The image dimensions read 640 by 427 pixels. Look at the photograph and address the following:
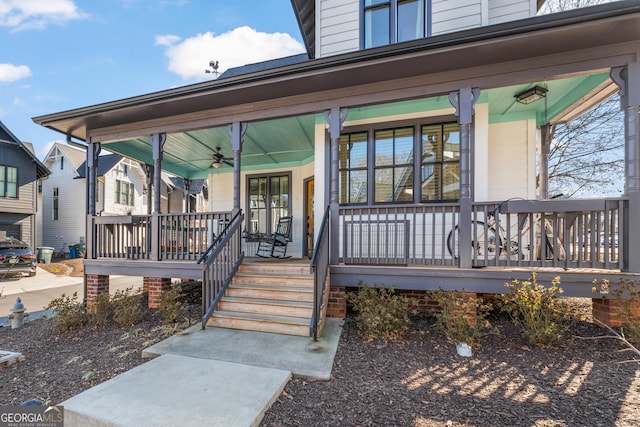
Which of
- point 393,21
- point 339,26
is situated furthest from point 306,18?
point 393,21

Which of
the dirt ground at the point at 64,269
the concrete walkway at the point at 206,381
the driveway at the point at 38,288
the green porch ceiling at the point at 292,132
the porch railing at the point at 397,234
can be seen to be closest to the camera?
the concrete walkway at the point at 206,381

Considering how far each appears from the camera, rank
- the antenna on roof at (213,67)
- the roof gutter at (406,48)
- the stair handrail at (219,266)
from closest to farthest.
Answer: the roof gutter at (406,48), the stair handrail at (219,266), the antenna on roof at (213,67)

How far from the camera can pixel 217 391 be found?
2633mm

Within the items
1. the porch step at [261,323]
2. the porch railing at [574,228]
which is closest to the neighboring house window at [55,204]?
the porch step at [261,323]

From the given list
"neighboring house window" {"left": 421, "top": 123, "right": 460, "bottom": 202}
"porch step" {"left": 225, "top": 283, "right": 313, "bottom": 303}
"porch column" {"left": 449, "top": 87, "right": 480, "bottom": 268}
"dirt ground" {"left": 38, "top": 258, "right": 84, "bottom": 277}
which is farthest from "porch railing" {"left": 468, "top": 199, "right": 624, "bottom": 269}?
"dirt ground" {"left": 38, "top": 258, "right": 84, "bottom": 277}

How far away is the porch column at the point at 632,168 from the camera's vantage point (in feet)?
11.4

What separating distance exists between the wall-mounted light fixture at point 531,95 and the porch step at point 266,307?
4.58m

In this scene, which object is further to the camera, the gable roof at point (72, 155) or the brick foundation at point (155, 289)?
the gable roof at point (72, 155)

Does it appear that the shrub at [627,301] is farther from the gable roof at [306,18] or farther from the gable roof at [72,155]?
the gable roof at [72,155]

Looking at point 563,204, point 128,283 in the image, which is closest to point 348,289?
point 563,204

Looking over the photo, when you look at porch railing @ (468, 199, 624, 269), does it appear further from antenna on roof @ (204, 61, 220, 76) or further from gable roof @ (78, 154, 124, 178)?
gable roof @ (78, 154, 124, 178)

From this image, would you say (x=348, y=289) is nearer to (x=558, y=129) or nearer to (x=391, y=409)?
(x=391, y=409)

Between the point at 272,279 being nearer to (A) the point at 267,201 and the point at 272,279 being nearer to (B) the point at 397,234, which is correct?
(B) the point at 397,234

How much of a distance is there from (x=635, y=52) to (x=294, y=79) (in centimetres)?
417
